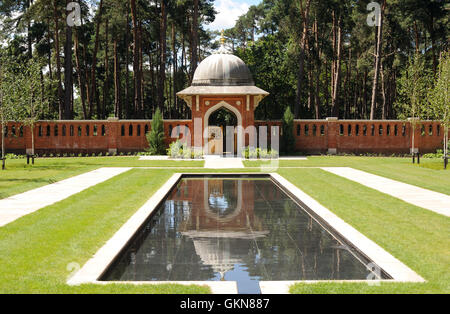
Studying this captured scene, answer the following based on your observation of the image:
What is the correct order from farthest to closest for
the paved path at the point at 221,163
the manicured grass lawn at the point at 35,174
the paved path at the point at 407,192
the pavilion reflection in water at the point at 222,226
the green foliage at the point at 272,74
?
the green foliage at the point at 272,74 → the paved path at the point at 221,163 → the manicured grass lawn at the point at 35,174 → the paved path at the point at 407,192 → the pavilion reflection in water at the point at 222,226

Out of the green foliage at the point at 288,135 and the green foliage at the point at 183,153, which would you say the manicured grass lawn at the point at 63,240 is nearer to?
the green foliage at the point at 183,153

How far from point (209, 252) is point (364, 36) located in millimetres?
40317

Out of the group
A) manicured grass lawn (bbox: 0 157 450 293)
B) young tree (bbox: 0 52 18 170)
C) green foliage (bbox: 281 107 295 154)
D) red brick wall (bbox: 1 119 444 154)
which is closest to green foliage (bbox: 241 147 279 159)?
green foliage (bbox: 281 107 295 154)

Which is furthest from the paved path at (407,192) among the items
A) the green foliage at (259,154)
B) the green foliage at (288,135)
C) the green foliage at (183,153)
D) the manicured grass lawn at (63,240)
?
the green foliage at (288,135)

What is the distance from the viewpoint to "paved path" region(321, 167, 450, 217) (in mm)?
11195

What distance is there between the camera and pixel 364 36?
4372cm

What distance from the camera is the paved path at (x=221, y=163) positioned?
2161cm

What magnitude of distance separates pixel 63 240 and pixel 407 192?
937cm

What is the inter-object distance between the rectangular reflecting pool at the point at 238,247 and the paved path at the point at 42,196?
104 inches

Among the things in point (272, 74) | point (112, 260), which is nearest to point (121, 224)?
point (112, 260)

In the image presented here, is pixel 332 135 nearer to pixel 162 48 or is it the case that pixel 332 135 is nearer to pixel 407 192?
pixel 162 48

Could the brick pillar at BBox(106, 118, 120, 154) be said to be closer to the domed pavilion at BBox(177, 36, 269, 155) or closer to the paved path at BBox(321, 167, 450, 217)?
the domed pavilion at BBox(177, 36, 269, 155)

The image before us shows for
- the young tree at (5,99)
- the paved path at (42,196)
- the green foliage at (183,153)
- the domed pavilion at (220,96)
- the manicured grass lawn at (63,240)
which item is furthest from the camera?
the domed pavilion at (220,96)
